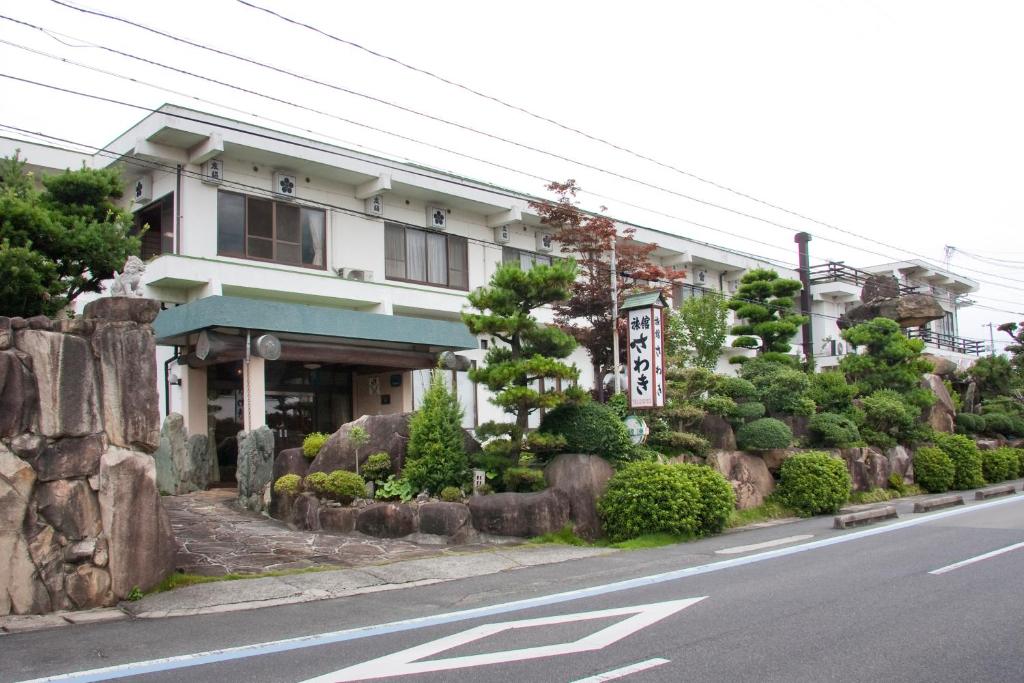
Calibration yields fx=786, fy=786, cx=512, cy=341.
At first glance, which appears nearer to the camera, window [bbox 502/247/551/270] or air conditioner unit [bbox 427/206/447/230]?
air conditioner unit [bbox 427/206/447/230]

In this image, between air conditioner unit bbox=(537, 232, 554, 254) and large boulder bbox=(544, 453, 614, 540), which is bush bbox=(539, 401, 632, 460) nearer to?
large boulder bbox=(544, 453, 614, 540)

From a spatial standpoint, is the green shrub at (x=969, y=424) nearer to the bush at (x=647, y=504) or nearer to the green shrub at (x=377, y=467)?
the bush at (x=647, y=504)

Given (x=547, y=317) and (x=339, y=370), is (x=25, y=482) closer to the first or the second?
(x=339, y=370)

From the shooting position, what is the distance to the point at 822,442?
20828mm

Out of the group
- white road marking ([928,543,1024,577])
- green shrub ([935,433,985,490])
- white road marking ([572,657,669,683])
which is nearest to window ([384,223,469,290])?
green shrub ([935,433,985,490])

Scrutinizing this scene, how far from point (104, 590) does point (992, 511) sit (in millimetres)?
16690

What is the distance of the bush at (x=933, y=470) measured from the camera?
22219mm

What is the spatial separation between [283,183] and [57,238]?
9.58 metres

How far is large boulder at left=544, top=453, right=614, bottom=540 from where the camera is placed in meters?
13.6

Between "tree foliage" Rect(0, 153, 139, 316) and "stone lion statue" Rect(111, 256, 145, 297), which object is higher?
"tree foliage" Rect(0, 153, 139, 316)

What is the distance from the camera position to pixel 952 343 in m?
44.7

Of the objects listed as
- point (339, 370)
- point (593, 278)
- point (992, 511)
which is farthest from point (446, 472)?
point (992, 511)

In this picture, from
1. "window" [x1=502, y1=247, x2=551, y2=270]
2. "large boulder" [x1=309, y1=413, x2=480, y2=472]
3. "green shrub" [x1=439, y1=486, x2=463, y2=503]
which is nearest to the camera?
"green shrub" [x1=439, y1=486, x2=463, y2=503]

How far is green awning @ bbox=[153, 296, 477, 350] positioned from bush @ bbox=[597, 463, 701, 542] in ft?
25.4
